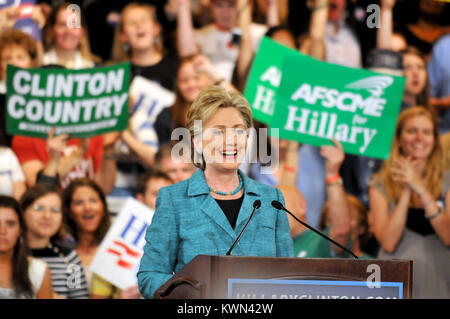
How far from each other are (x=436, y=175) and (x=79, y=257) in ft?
7.98

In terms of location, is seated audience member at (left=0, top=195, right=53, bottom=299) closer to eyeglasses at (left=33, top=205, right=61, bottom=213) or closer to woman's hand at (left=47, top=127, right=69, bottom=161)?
eyeglasses at (left=33, top=205, right=61, bottom=213)

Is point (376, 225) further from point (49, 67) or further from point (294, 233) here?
point (49, 67)

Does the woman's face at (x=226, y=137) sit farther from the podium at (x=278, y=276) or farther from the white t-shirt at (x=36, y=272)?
the white t-shirt at (x=36, y=272)

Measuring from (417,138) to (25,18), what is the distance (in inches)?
109

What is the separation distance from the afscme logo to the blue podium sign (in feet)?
11.1

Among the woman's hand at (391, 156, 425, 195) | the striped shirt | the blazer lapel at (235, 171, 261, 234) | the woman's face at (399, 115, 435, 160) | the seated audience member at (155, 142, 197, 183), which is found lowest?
the striped shirt

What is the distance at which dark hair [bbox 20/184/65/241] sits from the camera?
5.04m

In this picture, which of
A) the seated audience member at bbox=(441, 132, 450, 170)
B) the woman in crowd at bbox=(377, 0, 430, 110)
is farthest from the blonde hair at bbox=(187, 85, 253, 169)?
the woman in crowd at bbox=(377, 0, 430, 110)

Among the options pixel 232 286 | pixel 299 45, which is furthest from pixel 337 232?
pixel 232 286

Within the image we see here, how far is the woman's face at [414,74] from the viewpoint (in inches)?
232

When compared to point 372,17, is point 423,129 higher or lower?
lower

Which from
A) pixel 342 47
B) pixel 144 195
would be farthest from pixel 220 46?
pixel 144 195
